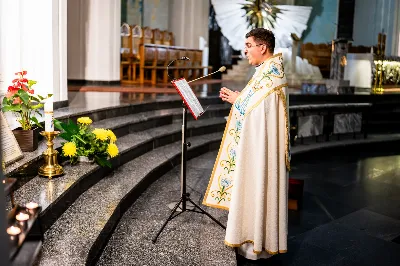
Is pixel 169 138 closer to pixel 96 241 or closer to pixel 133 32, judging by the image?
pixel 96 241

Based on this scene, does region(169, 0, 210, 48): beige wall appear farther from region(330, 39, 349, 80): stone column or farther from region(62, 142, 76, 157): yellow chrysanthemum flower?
region(62, 142, 76, 157): yellow chrysanthemum flower

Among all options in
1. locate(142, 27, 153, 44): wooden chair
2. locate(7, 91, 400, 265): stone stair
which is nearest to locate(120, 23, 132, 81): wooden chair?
locate(142, 27, 153, 44): wooden chair

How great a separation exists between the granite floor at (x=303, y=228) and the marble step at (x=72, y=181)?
42 centimetres

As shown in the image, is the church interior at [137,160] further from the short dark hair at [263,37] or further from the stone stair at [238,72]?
the stone stair at [238,72]

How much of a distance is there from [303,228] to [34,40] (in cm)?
368

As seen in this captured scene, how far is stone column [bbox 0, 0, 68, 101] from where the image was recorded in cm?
516

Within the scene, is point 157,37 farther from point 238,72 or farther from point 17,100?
point 17,100

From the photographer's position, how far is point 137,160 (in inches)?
193

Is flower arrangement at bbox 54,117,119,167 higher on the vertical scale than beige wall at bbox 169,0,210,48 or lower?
lower

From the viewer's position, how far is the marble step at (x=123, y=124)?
10.7 feet

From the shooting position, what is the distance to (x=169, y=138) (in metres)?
5.98

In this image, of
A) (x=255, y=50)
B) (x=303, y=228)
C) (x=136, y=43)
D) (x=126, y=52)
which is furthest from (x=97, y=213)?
(x=136, y=43)

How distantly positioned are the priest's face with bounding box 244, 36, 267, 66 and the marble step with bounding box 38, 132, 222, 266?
1444 millimetres

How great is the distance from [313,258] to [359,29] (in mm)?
15804
